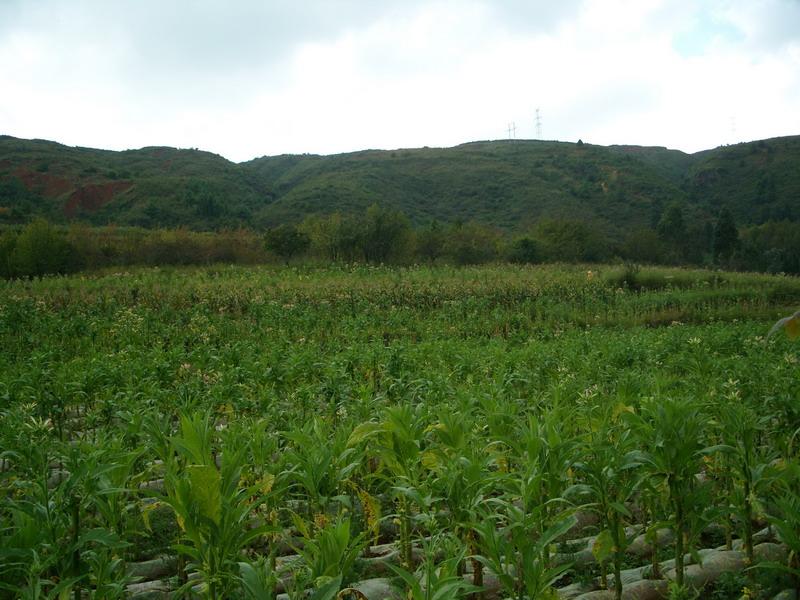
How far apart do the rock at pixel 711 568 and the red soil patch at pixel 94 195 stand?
56925 mm

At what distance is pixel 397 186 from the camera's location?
80.9 m

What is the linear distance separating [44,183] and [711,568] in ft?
211

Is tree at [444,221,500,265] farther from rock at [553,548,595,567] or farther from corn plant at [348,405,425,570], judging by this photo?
rock at [553,548,595,567]

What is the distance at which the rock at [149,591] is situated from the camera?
10.2 feet

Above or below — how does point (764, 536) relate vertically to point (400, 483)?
below

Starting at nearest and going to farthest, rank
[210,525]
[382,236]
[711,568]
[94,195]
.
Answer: [210,525] → [711,568] → [382,236] → [94,195]

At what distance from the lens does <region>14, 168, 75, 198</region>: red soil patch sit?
54.5 metres

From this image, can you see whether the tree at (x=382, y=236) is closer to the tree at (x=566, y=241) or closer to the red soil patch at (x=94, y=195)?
the tree at (x=566, y=241)

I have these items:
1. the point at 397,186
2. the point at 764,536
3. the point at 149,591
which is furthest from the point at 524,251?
the point at 397,186

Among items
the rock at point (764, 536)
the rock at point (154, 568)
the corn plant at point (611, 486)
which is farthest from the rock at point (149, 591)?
the rock at point (764, 536)

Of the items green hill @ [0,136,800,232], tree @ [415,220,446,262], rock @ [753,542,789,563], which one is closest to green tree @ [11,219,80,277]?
green hill @ [0,136,800,232]

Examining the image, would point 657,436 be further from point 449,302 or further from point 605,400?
point 449,302

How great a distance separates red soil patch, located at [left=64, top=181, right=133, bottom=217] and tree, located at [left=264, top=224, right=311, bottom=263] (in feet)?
89.7

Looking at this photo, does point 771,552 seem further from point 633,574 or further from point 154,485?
point 154,485
